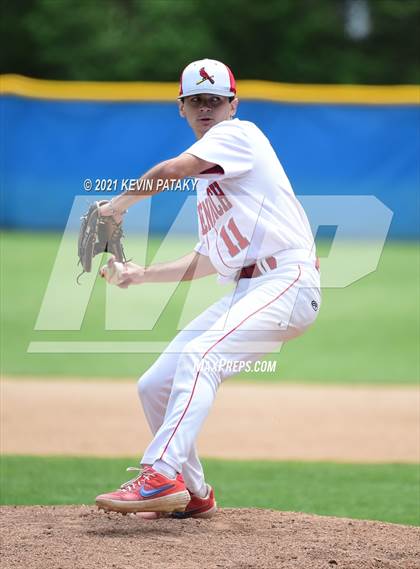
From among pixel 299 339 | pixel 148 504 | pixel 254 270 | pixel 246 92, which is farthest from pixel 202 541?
pixel 246 92

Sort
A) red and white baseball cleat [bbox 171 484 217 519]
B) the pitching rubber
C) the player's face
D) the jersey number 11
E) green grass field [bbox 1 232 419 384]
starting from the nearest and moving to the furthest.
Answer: the pitching rubber
the jersey number 11
the player's face
red and white baseball cleat [bbox 171 484 217 519]
green grass field [bbox 1 232 419 384]

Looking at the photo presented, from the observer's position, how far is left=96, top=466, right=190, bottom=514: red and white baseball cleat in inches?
183

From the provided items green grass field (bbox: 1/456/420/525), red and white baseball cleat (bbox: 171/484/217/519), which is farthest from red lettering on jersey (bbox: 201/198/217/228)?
green grass field (bbox: 1/456/420/525)

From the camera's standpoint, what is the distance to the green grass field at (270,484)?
6629 millimetres

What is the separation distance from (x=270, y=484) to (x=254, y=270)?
8.91ft

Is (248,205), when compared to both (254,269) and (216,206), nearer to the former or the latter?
(216,206)

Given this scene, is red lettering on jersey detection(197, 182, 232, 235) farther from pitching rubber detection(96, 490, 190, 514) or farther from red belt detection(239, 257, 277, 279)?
pitching rubber detection(96, 490, 190, 514)

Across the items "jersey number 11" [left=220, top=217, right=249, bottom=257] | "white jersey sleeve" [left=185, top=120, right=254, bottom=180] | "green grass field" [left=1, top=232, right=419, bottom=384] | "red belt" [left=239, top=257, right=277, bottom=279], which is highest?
"green grass field" [left=1, top=232, right=419, bottom=384]

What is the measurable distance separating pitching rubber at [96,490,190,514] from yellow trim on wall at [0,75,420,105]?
1452 cm

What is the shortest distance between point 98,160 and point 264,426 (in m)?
11.2

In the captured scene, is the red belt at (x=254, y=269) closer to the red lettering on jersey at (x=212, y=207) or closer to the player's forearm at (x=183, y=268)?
the red lettering on jersey at (x=212, y=207)

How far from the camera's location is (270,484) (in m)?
7.31

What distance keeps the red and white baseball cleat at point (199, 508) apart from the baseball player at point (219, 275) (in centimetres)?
3

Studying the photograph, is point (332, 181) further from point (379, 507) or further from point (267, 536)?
point (267, 536)
